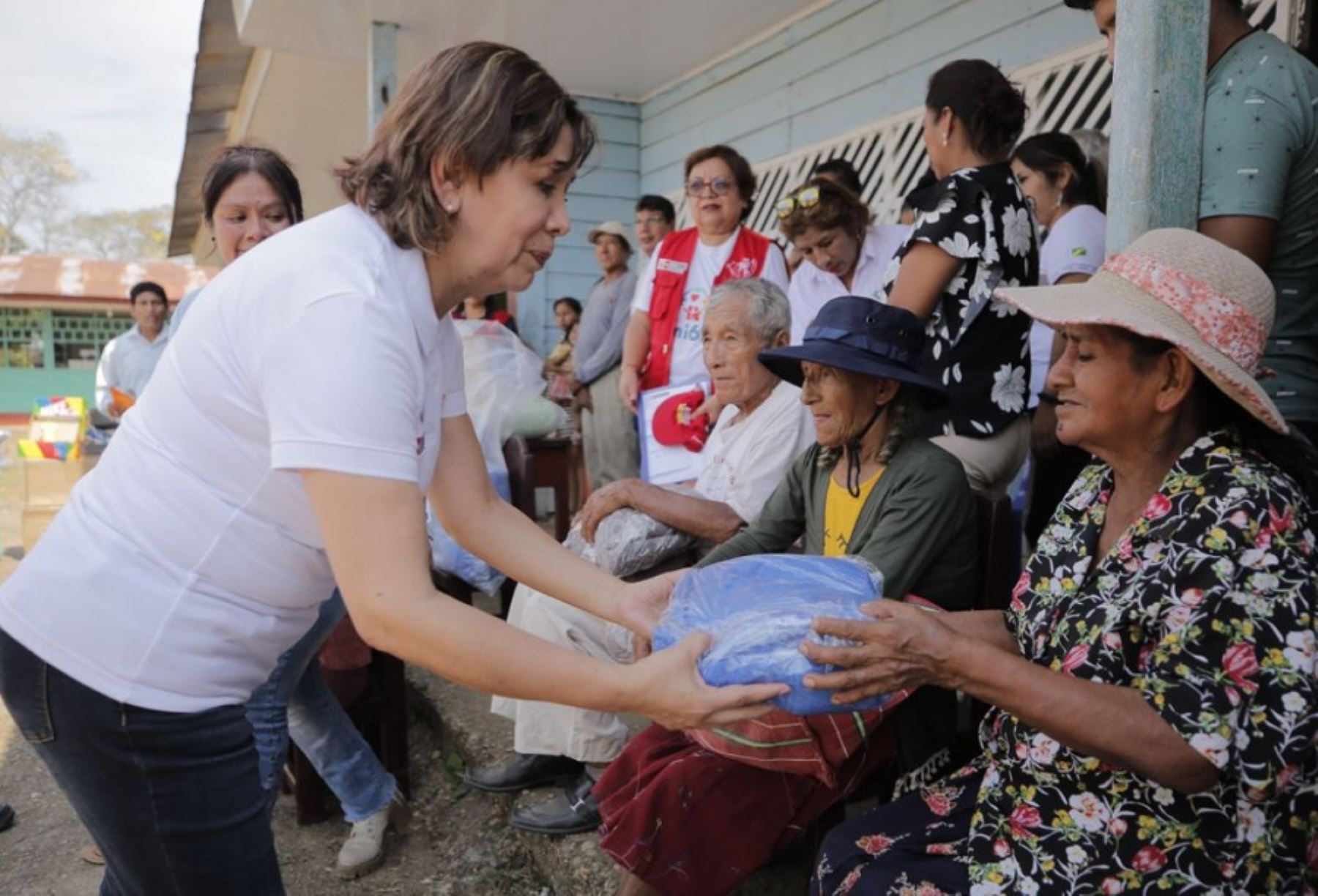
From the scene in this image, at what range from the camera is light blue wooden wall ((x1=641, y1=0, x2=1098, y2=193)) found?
4.56 metres

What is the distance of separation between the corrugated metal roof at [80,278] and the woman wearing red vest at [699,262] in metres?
21.0

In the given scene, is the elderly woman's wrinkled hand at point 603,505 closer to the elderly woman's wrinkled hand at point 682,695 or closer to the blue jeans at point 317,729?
the blue jeans at point 317,729

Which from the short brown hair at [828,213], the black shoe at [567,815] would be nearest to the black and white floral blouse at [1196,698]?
the black shoe at [567,815]

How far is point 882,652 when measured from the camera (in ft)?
4.83

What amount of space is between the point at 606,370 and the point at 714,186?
1842 mm

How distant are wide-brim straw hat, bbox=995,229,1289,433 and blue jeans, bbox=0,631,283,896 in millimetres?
1499

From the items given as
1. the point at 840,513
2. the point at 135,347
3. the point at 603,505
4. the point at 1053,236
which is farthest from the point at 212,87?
the point at 840,513

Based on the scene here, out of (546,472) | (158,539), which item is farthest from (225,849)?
(546,472)

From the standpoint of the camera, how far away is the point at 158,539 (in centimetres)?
130

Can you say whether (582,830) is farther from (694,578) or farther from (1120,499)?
(1120,499)

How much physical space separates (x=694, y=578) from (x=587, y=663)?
0.44 meters

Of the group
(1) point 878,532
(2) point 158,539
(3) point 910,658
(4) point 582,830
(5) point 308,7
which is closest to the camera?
(2) point 158,539

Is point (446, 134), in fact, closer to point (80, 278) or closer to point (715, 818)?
point (715, 818)

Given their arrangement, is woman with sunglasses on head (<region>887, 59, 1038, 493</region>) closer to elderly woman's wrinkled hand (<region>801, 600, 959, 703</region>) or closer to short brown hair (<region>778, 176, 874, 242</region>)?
short brown hair (<region>778, 176, 874, 242</region>)
